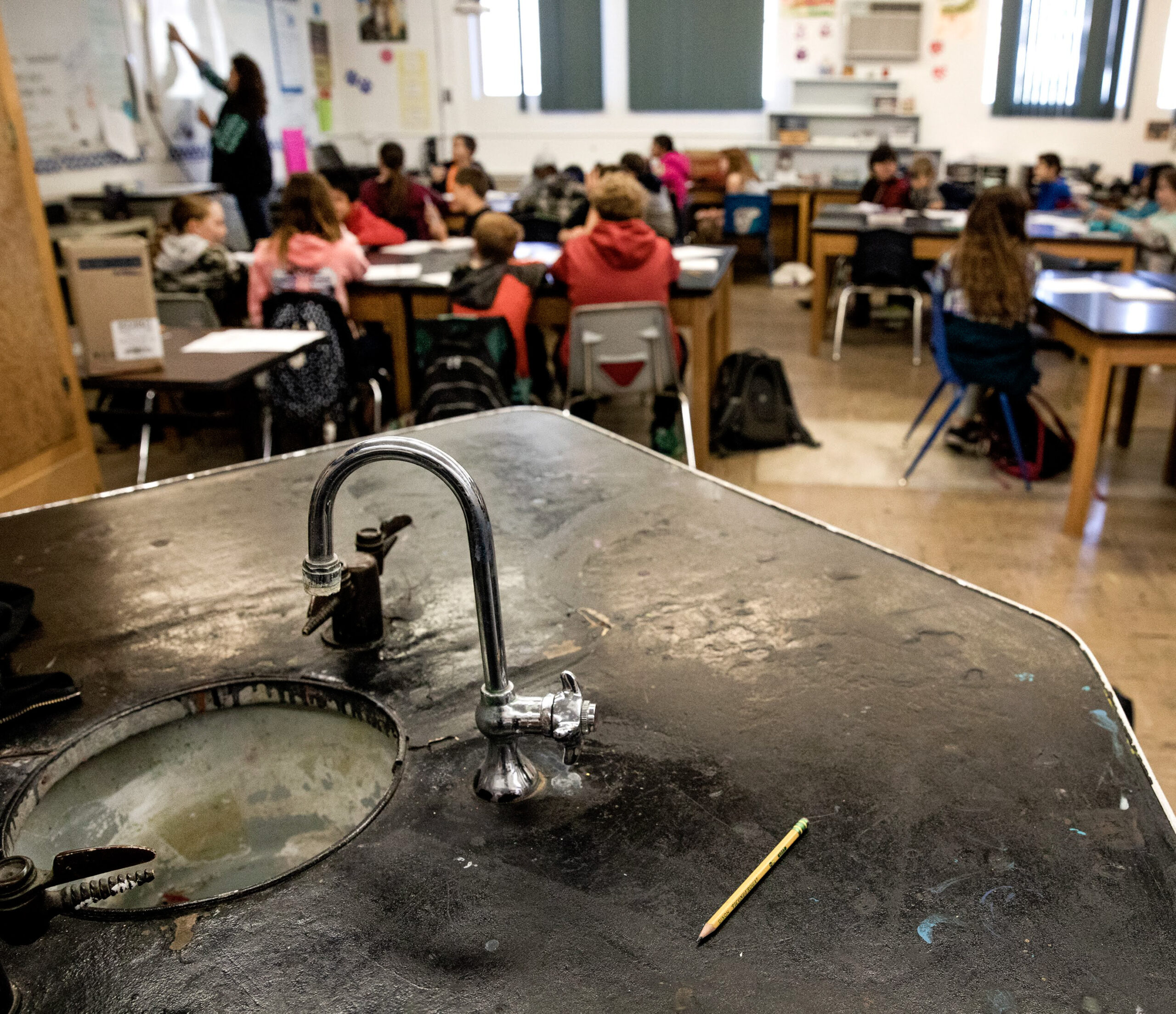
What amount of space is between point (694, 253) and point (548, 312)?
3.70ft

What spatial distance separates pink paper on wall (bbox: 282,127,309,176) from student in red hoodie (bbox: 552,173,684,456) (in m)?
3.54

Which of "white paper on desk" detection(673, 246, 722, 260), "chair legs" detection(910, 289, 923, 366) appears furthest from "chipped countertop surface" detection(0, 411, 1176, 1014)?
"chair legs" detection(910, 289, 923, 366)

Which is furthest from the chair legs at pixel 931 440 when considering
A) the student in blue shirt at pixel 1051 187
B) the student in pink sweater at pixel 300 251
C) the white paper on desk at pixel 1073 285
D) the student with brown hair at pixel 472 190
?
A: the student in blue shirt at pixel 1051 187

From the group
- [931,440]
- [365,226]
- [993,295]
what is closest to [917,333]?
[931,440]

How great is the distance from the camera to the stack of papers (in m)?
4.28

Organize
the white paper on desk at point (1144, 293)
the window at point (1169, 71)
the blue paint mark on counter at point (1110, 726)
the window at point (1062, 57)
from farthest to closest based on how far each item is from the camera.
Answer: the window at point (1062, 57), the window at point (1169, 71), the white paper on desk at point (1144, 293), the blue paint mark on counter at point (1110, 726)

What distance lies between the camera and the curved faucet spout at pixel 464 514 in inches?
36.2

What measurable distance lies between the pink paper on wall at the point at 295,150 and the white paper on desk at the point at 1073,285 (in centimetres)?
455

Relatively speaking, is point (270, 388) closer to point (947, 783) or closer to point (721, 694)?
point (721, 694)

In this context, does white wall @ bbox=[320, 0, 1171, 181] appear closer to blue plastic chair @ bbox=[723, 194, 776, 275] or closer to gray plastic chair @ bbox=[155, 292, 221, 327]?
blue plastic chair @ bbox=[723, 194, 776, 275]

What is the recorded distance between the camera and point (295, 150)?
670 centimetres

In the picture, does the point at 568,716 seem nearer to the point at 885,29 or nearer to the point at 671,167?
the point at 671,167

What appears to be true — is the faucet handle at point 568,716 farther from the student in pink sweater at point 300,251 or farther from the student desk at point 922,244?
the student desk at point 922,244

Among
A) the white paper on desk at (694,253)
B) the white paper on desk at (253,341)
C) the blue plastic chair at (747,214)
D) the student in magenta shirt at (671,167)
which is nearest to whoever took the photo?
the white paper on desk at (253,341)
